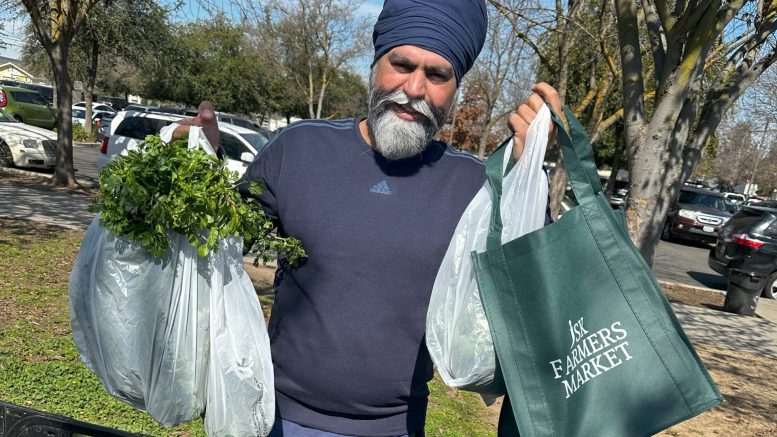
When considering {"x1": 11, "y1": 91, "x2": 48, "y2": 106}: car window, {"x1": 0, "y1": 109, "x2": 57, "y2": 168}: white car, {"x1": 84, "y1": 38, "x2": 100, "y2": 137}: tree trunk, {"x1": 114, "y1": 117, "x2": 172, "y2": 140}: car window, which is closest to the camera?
{"x1": 114, "y1": 117, "x2": 172, "y2": 140}: car window

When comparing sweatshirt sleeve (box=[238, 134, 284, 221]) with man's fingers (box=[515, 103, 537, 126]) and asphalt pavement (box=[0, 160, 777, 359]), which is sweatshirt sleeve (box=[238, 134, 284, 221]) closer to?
man's fingers (box=[515, 103, 537, 126])

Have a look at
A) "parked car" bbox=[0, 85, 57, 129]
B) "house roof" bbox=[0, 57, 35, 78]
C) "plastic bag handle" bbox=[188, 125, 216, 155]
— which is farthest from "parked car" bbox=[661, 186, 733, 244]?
"house roof" bbox=[0, 57, 35, 78]

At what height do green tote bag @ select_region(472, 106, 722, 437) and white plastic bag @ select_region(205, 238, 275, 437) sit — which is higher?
green tote bag @ select_region(472, 106, 722, 437)

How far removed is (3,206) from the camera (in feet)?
32.4

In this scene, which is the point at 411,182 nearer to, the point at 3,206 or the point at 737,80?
the point at 737,80

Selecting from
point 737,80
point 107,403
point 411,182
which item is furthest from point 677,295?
point 411,182

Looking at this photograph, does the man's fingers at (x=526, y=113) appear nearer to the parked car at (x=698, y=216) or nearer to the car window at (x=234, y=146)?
the car window at (x=234, y=146)

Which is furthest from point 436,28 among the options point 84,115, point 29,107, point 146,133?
point 84,115

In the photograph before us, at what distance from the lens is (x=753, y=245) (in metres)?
11.2

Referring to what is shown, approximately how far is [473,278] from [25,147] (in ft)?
48.9

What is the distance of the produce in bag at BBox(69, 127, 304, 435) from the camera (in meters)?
1.61

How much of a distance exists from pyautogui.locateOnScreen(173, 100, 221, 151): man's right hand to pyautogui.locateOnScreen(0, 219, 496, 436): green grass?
2377mm

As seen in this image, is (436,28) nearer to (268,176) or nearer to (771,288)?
(268,176)

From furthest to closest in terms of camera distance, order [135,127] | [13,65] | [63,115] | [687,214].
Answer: [13,65] < [687,214] < [135,127] < [63,115]
